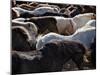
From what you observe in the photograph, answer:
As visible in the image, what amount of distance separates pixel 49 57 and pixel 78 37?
44 centimetres

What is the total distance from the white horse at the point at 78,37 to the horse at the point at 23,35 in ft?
0.28

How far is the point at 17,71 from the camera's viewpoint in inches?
79.9

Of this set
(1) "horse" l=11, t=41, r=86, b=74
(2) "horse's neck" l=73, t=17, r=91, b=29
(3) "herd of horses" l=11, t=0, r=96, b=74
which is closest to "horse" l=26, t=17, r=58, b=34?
(3) "herd of horses" l=11, t=0, r=96, b=74

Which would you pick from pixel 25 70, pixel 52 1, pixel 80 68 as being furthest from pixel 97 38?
pixel 25 70

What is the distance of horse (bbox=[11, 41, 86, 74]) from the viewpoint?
→ 204cm

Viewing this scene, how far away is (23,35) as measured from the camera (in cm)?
205

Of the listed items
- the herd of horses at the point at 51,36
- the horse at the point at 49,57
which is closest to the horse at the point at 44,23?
the herd of horses at the point at 51,36

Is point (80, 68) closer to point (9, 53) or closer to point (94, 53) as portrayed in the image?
point (94, 53)

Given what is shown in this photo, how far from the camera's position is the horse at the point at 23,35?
6.65 ft

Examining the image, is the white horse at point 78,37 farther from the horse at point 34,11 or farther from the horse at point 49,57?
the horse at point 34,11

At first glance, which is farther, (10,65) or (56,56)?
(56,56)

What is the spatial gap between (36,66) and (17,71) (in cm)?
22

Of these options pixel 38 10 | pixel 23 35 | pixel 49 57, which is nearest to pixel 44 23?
pixel 38 10

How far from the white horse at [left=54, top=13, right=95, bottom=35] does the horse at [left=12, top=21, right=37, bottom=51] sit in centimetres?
30
